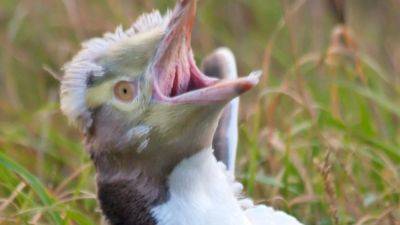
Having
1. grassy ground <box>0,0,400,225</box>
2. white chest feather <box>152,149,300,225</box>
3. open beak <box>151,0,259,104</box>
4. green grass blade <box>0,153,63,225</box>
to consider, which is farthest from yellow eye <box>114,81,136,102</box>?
green grass blade <box>0,153,63,225</box>

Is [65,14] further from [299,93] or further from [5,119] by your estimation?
[299,93]

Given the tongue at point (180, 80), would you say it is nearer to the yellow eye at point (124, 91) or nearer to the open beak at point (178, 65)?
the open beak at point (178, 65)

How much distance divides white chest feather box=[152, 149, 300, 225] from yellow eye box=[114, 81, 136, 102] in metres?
0.29

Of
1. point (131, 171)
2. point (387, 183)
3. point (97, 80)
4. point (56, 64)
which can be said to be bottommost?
point (387, 183)

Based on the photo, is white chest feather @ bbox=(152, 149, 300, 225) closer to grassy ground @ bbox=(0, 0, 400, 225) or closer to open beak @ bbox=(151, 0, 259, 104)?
open beak @ bbox=(151, 0, 259, 104)

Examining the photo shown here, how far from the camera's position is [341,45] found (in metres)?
7.51

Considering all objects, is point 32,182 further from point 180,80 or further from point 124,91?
point 180,80

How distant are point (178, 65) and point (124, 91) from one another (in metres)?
0.20

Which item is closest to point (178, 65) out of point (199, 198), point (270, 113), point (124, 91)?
point (124, 91)

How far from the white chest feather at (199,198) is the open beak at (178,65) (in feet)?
0.74

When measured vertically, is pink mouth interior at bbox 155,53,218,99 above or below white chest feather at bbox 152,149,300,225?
above

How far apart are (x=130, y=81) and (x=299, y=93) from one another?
1.88 m

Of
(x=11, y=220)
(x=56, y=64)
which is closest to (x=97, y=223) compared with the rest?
(x=11, y=220)

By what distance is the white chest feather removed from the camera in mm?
4809
